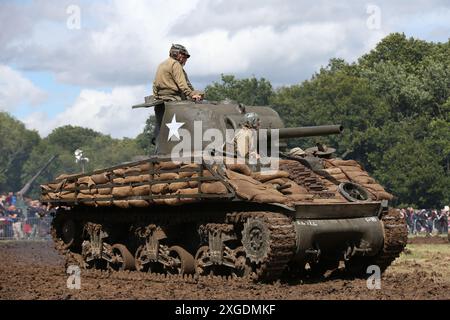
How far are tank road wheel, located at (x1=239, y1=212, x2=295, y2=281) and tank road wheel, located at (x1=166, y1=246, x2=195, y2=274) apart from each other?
6.51 feet

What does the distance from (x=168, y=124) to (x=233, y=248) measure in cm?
335

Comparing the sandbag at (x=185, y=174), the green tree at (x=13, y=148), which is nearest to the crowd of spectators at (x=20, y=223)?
the sandbag at (x=185, y=174)

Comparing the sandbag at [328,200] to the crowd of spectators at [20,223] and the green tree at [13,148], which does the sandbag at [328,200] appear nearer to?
the crowd of spectators at [20,223]

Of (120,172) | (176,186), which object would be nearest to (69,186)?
(120,172)

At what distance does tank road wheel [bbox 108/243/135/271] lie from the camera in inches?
771

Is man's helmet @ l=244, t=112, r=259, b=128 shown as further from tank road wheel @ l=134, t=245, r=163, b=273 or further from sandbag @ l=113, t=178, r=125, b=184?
tank road wheel @ l=134, t=245, r=163, b=273

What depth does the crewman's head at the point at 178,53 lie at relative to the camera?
19.5m

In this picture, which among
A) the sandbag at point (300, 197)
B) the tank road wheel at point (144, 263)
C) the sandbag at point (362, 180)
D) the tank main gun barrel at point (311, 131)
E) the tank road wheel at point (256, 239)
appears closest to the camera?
the tank road wheel at point (256, 239)

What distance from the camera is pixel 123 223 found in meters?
20.0

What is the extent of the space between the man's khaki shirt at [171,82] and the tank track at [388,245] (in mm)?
4609

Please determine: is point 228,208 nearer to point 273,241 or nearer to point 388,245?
point 273,241

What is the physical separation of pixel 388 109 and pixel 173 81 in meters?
51.2

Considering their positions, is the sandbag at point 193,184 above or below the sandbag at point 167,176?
below

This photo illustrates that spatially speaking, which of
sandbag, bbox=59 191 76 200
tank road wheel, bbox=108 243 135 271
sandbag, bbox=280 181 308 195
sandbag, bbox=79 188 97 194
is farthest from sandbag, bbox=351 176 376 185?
sandbag, bbox=59 191 76 200
